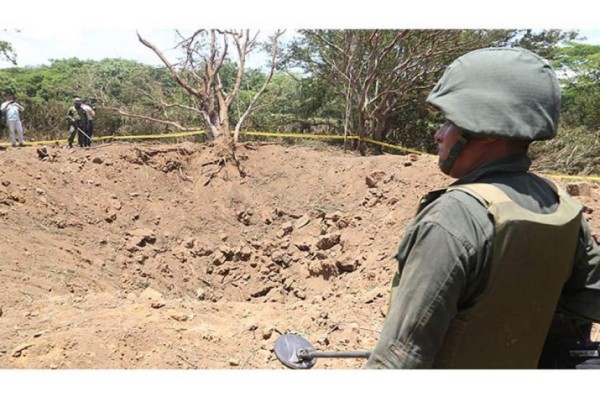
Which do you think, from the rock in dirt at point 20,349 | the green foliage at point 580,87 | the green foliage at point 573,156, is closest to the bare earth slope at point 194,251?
the rock in dirt at point 20,349

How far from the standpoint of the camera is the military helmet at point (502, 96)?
49.8 inches

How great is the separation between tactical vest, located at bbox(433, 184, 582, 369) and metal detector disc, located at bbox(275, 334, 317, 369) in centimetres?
59

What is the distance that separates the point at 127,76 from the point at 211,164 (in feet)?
37.5

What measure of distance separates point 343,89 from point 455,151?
582 inches

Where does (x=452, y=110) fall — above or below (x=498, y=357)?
above

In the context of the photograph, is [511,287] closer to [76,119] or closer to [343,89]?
[76,119]

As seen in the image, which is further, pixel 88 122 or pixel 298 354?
pixel 88 122

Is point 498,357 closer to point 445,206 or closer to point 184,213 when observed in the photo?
point 445,206

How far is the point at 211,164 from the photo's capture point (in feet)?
35.3

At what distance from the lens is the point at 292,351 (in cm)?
176

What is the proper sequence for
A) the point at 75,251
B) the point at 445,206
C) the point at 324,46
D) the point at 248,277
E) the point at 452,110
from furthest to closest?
1. the point at 324,46
2. the point at 248,277
3. the point at 75,251
4. the point at 452,110
5. the point at 445,206

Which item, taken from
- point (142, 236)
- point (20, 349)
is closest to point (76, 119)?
point (142, 236)

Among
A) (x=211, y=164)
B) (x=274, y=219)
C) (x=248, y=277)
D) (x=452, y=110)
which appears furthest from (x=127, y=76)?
(x=452, y=110)

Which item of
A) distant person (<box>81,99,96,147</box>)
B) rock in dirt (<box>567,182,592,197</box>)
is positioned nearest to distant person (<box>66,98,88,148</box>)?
distant person (<box>81,99,96,147</box>)
